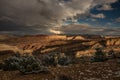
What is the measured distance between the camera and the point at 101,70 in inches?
535

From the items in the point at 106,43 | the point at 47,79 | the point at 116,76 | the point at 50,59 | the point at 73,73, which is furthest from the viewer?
the point at 106,43

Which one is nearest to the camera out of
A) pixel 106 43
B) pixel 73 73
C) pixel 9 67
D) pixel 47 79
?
pixel 47 79

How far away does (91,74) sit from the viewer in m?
12.5

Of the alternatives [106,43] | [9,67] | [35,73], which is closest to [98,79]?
[35,73]

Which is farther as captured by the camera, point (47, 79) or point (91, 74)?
point (91, 74)

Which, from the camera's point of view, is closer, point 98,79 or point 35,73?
point 98,79

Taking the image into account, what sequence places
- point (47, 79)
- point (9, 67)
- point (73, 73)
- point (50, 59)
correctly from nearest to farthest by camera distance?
point (47, 79) → point (73, 73) → point (9, 67) → point (50, 59)

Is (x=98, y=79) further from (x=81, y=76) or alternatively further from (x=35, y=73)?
(x=35, y=73)

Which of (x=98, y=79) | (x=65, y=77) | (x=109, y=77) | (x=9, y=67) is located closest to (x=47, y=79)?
(x=65, y=77)

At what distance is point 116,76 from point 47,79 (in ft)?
14.4

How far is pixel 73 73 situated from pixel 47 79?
2.31 meters

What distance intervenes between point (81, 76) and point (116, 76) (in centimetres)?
221

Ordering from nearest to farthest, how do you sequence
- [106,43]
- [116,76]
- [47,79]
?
[47,79], [116,76], [106,43]

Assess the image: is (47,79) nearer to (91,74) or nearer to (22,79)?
(22,79)
